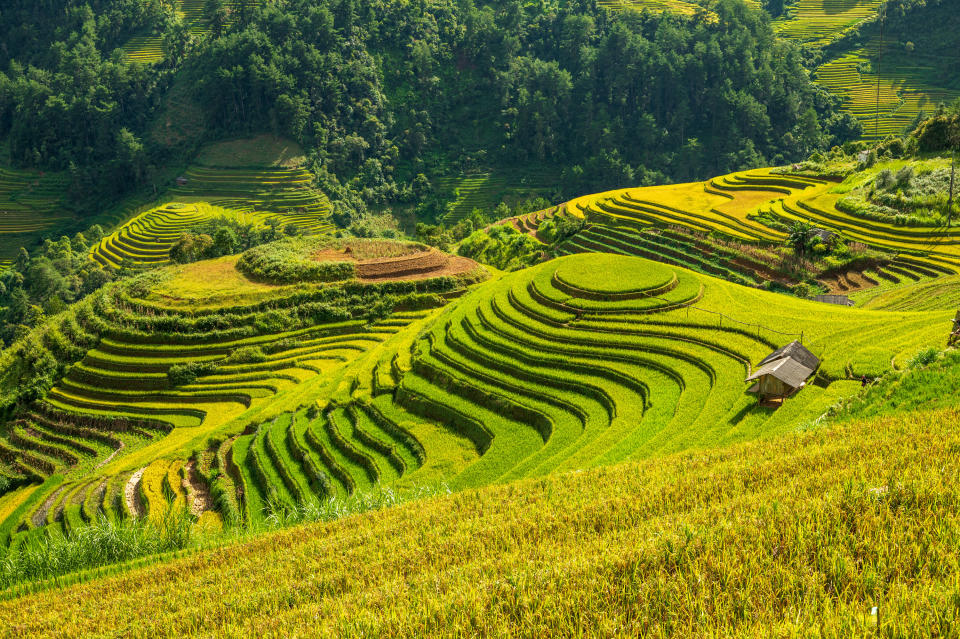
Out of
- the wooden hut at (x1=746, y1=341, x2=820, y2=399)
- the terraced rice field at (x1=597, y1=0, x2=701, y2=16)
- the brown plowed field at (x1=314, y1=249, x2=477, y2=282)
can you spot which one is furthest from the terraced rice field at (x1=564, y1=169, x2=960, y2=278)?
the terraced rice field at (x1=597, y1=0, x2=701, y2=16)

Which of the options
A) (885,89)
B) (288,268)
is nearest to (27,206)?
(288,268)

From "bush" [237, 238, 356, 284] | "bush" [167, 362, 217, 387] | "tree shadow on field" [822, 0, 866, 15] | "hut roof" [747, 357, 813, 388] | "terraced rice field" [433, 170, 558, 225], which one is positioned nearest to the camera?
"hut roof" [747, 357, 813, 388]

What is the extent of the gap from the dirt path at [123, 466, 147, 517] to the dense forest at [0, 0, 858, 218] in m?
55.6

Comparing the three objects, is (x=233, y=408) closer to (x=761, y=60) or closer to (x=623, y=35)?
(x=623, y=35)

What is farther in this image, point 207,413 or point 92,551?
point 207,413

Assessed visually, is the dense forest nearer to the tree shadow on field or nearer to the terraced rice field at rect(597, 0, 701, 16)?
the terraced rice field at rect(597, 0, 701, 16)

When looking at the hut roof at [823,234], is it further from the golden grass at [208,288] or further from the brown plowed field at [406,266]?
the golden grass at [208,288]

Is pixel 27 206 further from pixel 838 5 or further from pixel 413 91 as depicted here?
pixel 838 5

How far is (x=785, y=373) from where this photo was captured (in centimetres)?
2111

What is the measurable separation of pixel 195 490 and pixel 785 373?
24254 mm

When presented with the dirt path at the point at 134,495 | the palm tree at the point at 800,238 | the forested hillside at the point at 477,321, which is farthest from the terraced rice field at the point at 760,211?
the dirt path at the point at 134,495

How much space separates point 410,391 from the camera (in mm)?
30875

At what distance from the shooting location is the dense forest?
282 ft

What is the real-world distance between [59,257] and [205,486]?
53.4m
